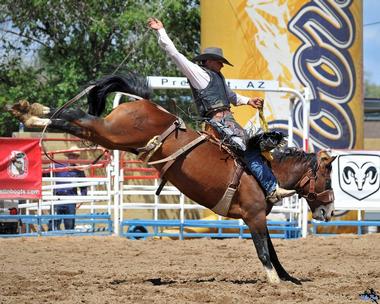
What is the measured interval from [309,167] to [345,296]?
1827 millimetres

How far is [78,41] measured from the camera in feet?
72.1

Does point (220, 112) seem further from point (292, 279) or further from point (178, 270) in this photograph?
point (178, 270)

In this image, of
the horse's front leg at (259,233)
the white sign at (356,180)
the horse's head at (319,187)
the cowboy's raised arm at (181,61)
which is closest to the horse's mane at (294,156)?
the horse's head at (319,187)

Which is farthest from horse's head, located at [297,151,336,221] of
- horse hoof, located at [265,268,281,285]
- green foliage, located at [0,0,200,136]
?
green foliage, located at [0,0,200,136]

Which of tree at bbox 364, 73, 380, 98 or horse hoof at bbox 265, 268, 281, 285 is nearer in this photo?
horse hoof at bbox 265, 268, 281, 285

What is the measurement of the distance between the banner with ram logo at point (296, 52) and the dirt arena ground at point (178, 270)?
3.20m

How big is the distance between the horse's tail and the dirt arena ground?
1.60 m

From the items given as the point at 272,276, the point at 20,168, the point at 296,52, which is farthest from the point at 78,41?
the point at 272,276

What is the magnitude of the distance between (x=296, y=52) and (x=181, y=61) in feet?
26.6

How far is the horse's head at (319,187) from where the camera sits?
8289mm

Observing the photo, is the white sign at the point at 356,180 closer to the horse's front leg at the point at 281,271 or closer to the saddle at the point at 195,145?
the horse's front leg at the point at 281,271

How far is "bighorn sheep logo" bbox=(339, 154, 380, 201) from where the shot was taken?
13125 mm

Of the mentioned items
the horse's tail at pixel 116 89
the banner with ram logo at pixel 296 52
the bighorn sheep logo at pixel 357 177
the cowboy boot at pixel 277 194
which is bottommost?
the cowboy boot at pixel 277 194

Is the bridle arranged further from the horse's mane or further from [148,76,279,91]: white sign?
[148,76,279,91]: white sign
